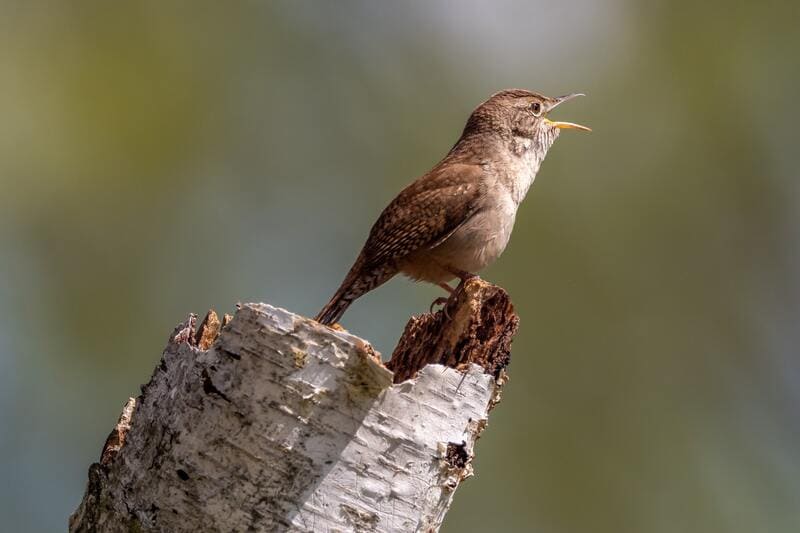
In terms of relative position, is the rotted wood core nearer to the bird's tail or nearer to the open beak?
the bird's tail

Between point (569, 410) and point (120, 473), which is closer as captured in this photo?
point (120, 473)

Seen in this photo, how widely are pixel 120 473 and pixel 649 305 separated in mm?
4285

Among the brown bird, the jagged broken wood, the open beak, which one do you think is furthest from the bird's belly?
the jagged broken wood

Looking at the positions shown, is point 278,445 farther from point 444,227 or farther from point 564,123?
point 564,123

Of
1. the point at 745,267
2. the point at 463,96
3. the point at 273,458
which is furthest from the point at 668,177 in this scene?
the point at 273,458

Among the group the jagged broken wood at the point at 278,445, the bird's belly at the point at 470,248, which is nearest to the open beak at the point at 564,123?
the bird's belly at the point at 470,248

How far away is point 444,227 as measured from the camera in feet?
16.5

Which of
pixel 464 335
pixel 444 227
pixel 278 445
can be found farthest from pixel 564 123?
pixel 278 445

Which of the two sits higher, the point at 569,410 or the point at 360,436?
the point at 569,410

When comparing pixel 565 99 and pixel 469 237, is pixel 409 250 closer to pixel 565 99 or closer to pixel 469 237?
pixel 469 237

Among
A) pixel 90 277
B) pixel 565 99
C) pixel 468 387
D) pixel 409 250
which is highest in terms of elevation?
pixel 565 99

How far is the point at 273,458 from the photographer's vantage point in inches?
102

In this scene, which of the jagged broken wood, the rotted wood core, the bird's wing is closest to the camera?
the jagged broken wood

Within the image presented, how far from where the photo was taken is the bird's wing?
5008 mm
